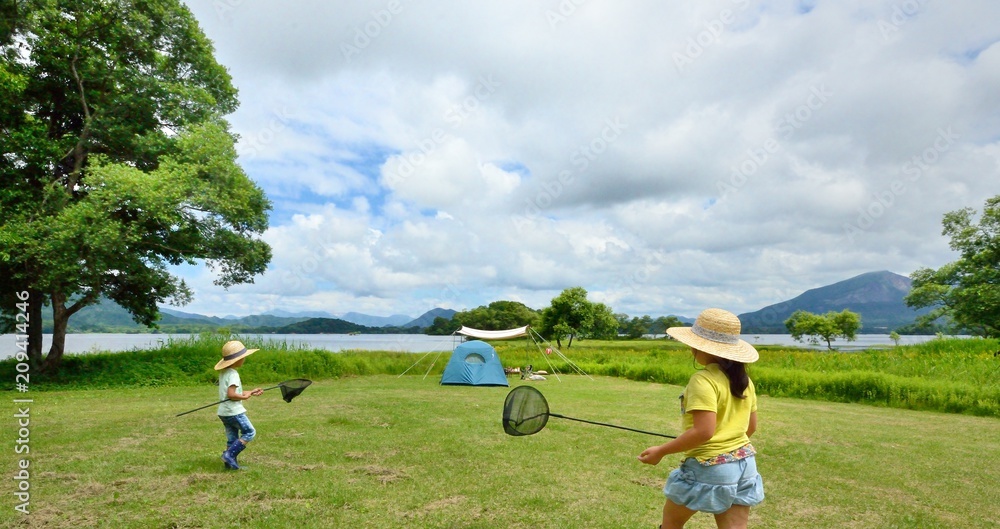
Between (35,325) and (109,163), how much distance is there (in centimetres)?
574

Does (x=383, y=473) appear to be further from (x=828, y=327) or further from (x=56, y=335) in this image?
(x=828, y=327)

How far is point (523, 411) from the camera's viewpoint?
4086 millimetres

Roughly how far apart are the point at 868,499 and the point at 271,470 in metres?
6.60

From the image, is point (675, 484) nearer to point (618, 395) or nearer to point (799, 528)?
point (799, 528)

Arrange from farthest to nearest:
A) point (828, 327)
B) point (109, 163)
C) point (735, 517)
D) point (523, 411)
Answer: point (828, 327) → point (109, 163) → point (523, 411) → point (735, 517)

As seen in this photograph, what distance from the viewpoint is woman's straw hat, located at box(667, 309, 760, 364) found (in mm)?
3049

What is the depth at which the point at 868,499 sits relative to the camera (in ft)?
18.8

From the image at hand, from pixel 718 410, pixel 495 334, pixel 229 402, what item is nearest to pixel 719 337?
pixel 718 410

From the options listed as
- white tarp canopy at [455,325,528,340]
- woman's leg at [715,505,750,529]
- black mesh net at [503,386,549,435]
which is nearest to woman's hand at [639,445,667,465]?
woman's leg at [715,505,750,529]

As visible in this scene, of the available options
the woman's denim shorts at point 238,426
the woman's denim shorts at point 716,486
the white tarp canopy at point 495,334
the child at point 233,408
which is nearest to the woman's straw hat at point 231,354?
the child at point 233,408

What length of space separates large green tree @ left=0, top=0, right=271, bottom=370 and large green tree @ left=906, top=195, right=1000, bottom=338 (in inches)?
1342

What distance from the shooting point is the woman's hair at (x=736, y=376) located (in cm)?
304


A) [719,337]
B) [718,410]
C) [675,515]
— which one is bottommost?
[675,515]

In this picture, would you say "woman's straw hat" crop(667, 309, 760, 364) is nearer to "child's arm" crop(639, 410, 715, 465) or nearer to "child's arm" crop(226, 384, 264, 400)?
"child's arm" crop(639, 410, 715, 465)
